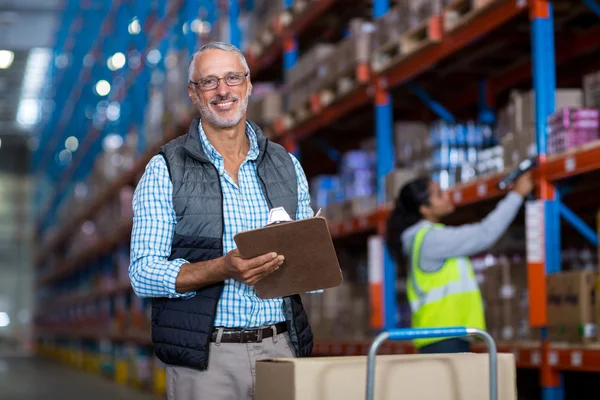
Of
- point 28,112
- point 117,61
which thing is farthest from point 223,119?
point 28,112

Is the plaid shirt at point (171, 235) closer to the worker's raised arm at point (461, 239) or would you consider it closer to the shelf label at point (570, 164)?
the worker's raised arm at point (461, 239)

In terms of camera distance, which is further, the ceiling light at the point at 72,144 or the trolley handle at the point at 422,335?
the ceiling light at the point at 72,144

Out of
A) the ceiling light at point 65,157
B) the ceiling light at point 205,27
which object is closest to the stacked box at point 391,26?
the ceiling light at point 205,27

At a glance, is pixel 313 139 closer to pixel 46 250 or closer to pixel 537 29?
pixel 537 29

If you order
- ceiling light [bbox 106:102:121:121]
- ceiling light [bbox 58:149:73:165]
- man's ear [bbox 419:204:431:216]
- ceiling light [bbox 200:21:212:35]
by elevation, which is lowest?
man's ear [bbox 419:204:431:216]

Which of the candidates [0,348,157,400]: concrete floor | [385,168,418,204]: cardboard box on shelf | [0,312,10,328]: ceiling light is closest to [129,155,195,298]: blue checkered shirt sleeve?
[385,168,418,204]: cardboard box on shelf

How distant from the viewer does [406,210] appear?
4.84m

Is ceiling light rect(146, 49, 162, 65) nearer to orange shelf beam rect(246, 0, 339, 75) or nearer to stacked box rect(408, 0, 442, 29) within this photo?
orange shelf beam rect(246, 0, 339, 75)

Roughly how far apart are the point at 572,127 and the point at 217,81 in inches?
92.0

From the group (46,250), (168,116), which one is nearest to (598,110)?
(168,116)

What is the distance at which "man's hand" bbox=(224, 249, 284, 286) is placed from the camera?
2.50 metres

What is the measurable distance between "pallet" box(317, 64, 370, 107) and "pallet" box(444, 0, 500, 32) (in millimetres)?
1271

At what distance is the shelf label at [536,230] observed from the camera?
4711 mm

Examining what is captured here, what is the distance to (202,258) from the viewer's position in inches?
109
